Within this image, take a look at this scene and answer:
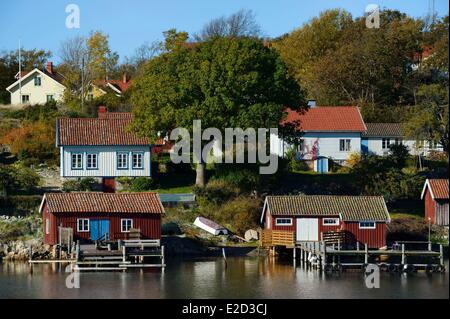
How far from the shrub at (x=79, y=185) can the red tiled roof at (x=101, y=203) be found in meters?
9.00

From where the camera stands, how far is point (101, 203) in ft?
219

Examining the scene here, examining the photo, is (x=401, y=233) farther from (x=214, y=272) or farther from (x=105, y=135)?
(x=105, y=135)

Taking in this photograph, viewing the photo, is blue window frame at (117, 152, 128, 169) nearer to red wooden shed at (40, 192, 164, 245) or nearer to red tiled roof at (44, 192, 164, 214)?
red tiled roof at (44, 192, 164, 214)

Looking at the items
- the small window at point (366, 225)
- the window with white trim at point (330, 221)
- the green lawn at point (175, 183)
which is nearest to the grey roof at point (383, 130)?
the green lawn at point (175, 183)

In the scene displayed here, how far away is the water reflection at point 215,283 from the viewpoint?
175 ft

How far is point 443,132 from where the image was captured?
76.9 m

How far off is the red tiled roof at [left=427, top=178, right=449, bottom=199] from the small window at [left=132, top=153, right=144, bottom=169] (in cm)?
1903

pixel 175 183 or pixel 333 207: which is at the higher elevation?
pixel 175 183

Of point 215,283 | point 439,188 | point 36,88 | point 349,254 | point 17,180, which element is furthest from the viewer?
point 36,88

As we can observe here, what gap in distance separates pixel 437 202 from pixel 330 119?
19.7 m

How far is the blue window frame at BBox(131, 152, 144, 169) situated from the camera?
79.8 m

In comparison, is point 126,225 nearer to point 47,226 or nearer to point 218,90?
point 47,226

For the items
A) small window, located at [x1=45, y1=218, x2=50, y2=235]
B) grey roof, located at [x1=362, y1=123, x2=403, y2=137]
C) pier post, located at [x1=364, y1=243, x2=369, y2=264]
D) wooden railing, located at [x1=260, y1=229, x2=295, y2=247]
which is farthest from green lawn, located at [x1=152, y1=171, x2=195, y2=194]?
pier post, located at [x1=364, y1=243, x2=369, y2=264]

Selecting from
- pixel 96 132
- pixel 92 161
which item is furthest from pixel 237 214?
pixel 96 132
